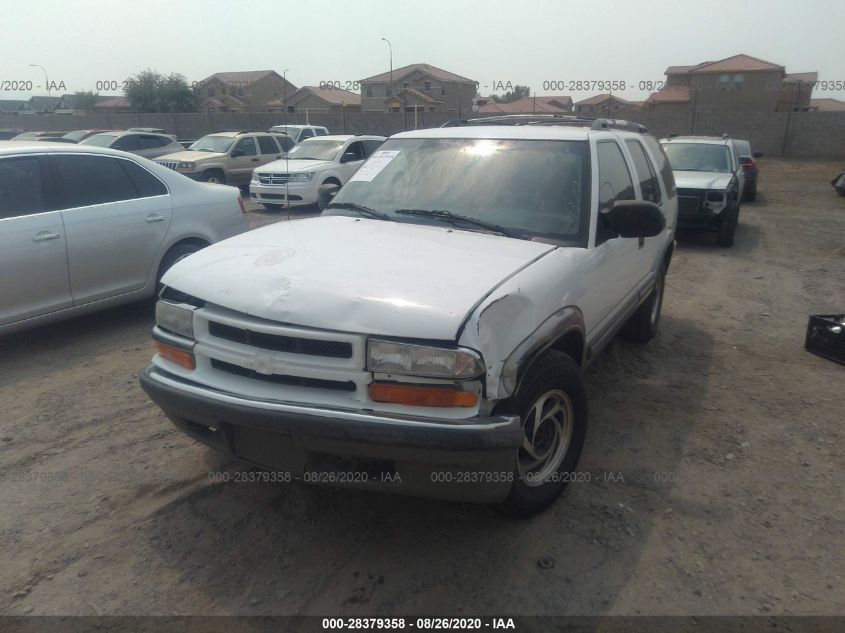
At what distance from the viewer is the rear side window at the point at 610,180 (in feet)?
11.5

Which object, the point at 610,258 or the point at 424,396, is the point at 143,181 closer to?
the point at 610,258

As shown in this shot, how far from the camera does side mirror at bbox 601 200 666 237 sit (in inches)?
130

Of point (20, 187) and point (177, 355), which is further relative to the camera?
point (20, 187)

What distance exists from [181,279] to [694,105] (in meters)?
30.3

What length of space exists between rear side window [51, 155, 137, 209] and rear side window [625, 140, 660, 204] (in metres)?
4.29

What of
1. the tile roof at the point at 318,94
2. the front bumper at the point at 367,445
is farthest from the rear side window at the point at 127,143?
the tile roof at the point at 318,94

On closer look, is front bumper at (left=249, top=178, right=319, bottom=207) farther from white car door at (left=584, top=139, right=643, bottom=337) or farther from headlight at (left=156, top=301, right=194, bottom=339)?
headlight at (left=156, top=301, right=194, bottom=339)

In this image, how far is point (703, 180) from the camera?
1038 centimetres

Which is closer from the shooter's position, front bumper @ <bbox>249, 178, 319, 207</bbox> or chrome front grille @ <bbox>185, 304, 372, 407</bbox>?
chrome front grille @ <bbox>185, 304, 372, 407</bbox>

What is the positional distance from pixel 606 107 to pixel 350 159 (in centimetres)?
3546

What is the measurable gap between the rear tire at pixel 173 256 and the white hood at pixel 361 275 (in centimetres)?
278

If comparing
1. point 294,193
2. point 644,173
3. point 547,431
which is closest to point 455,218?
point 547,431

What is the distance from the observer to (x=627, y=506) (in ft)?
10.4

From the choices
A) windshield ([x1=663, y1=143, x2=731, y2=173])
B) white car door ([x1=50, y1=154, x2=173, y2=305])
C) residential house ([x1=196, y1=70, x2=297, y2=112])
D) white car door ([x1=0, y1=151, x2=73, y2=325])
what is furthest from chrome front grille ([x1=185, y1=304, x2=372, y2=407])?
residential house ([x1=196, y1=70, x2=297, y2=112])
